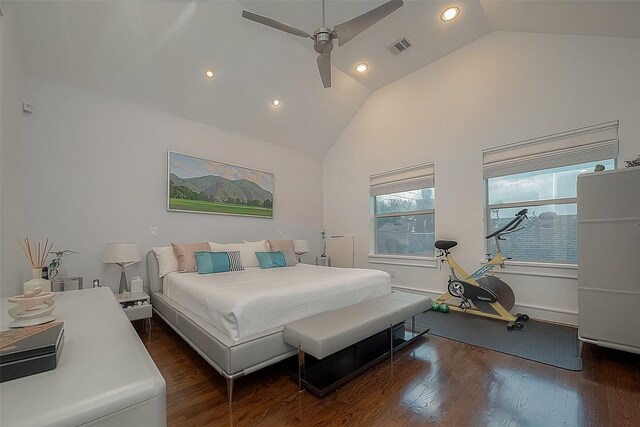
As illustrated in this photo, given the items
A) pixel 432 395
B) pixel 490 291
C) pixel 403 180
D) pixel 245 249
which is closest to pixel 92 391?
pixel 432 395

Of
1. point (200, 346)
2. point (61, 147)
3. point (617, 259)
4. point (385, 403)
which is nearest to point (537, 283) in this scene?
point (617, 259)

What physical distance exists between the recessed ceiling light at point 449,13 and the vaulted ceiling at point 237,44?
0.06m

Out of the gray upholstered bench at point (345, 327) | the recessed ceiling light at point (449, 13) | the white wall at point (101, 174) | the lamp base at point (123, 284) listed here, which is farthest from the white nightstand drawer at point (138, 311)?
the recessed ceiling light at point (449, 13)

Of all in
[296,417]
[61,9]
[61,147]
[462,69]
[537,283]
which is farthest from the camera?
[462,69]

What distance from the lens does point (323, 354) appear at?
1.74 m

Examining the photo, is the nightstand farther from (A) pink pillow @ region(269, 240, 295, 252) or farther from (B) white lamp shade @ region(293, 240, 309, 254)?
(B) white lamp shade @ region(293, 240, 309, 254)

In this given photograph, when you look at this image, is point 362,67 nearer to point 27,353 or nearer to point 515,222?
point 515,222

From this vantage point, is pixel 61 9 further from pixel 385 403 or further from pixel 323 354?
pixel 385 403

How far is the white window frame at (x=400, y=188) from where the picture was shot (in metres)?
4.18

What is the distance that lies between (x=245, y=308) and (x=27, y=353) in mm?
1155

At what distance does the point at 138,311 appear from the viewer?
2.78 m

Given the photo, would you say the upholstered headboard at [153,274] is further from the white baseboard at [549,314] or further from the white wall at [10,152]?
the white baseboard at [549,314]

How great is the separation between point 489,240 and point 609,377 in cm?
188

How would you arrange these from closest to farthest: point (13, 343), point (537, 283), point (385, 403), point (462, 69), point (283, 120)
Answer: point (13, 343) → point (385, 403) → point (537, 283) → point (462, 69) → point (283, 120)
